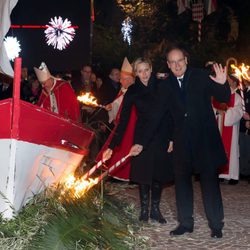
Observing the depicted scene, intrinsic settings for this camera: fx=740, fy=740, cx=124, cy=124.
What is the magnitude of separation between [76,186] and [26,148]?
3.38 ft

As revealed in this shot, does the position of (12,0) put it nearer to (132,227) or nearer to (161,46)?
(132,227)

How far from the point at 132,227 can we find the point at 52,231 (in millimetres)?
1598

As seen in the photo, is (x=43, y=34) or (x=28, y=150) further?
(x=43, y=34)

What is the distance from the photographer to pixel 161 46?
86.0 ft

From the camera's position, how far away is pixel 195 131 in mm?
7246

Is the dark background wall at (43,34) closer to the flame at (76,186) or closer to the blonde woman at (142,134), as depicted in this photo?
the blonde woman at (142,134)

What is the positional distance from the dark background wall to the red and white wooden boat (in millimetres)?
2049

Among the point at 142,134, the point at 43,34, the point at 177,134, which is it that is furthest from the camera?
the point at 43,34

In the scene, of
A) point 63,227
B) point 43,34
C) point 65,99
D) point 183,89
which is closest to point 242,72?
point 65,99

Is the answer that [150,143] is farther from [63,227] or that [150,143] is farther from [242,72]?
[242,72]

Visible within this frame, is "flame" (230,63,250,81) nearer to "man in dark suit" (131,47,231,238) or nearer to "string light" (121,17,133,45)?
"man in dark suit" (131,47,231,238)

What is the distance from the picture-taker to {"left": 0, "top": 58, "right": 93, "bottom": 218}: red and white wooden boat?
6164 mm

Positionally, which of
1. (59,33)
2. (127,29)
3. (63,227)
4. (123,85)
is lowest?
(63,227)

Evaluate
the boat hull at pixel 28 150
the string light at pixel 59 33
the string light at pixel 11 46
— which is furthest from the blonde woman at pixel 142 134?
the string light at pixel 11 46
